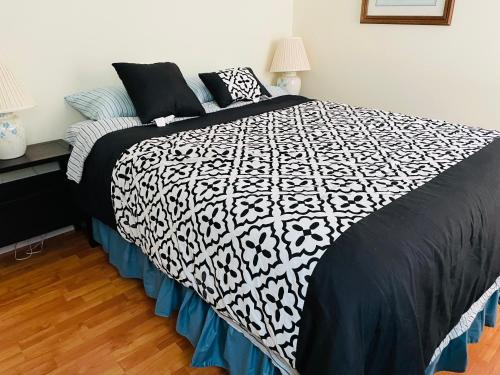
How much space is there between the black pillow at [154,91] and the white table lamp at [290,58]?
4.13 feet

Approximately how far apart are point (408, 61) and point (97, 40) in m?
2.24

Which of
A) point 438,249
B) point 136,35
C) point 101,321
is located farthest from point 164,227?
point 136,35

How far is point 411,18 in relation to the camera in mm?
2771

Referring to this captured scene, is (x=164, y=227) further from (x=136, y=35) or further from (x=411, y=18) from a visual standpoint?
(x=411, y=18)

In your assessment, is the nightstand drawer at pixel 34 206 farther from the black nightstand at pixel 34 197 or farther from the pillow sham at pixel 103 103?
the pillow sham at pixel 103 103

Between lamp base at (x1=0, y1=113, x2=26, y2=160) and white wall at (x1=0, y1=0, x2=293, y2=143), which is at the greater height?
white wall at (x1=0, y1=0, x2=293, y2=143)

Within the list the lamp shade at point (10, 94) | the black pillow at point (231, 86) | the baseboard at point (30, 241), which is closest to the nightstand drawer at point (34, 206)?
the baseboard at point (30, 241)

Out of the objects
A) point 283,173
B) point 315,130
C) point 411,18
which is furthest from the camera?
point 411,18

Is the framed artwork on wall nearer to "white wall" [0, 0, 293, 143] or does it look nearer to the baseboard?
"white wall" [0, 0, 293, 143]

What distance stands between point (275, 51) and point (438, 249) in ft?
8.96

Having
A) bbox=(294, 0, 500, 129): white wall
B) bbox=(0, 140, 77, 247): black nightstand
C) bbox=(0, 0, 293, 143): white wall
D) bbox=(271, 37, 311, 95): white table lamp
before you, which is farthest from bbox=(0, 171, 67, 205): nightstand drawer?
bbox=(294, 0, 500, 129): white wall

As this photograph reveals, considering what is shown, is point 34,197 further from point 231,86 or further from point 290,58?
point 290,58

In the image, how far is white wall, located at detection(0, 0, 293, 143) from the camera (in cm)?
206

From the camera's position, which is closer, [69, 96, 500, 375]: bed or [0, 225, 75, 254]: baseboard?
[69, 96, 500, 375]: bed
